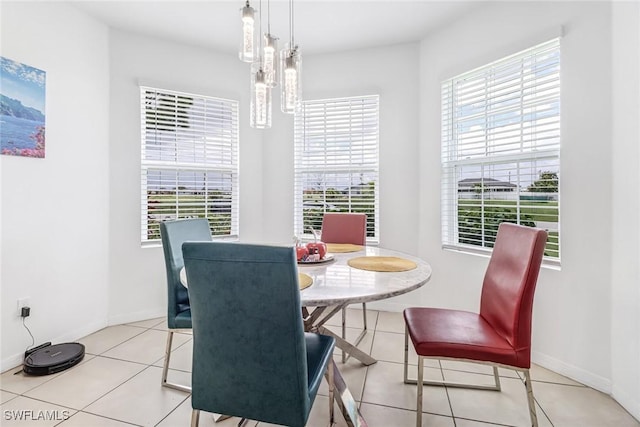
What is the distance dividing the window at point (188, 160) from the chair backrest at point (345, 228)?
3.98 ft

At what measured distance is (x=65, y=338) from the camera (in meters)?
2.55

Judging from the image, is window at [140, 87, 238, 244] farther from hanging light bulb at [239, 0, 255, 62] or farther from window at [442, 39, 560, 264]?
window at [442, 39, 560, 264]

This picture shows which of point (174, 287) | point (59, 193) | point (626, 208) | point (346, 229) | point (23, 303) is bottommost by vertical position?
point (23, 303)

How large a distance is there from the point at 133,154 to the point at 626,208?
3.73m

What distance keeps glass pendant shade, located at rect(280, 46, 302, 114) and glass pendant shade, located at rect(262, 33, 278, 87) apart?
49 millimetres

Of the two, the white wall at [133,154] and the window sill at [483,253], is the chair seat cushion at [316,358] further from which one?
the white wall at [133,154]

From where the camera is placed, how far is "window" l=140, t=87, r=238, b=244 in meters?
3.11

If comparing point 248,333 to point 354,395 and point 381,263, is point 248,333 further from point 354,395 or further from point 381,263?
point 354,395

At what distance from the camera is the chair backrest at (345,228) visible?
274 cm

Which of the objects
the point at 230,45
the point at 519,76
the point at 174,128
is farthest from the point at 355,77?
the point at 174,128

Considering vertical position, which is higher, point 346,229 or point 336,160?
point 336,160

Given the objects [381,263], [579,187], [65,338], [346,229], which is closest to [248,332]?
[381,263]

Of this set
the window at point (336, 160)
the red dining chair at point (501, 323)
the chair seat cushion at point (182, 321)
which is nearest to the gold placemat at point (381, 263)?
the red dining chair at point (501, 323)

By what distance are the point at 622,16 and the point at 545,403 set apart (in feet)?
7.27
